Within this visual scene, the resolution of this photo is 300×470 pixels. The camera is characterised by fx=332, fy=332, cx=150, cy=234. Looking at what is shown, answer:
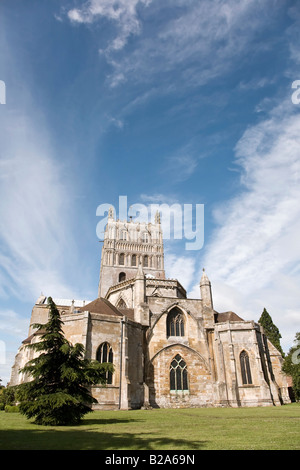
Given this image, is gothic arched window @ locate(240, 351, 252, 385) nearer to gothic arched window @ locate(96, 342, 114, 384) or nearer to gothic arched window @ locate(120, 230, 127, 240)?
gothic arched window @ locate(96, 342, 114, 384)

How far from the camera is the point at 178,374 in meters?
31.2

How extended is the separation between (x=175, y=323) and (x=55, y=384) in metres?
20.0

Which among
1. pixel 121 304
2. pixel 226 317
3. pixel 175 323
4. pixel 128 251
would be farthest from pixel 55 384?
pixel 128 251

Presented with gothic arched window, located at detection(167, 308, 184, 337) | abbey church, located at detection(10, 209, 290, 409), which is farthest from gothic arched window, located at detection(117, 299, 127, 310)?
gothic arched window, located at detection(167, 308, 184, 337)

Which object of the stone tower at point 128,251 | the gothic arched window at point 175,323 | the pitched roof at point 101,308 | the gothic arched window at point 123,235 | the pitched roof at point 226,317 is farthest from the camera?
the gothic arched window at point 123,235

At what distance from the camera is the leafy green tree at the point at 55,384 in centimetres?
1354

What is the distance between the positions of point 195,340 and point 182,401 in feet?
18.4

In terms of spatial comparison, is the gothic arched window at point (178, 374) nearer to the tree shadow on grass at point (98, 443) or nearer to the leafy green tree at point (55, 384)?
the leafy green tree at point (55, 384)

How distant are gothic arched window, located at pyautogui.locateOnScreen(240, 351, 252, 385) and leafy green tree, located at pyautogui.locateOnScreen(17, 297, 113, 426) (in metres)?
18.8

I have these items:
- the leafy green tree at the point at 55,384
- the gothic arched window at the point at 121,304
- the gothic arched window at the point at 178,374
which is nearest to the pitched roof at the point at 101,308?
the gothic arched window at the point at 178,374

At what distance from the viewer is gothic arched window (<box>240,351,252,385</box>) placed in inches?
1185

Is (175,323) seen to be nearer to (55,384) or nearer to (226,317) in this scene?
(226,317)

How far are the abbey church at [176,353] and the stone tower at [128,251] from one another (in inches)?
1115
